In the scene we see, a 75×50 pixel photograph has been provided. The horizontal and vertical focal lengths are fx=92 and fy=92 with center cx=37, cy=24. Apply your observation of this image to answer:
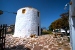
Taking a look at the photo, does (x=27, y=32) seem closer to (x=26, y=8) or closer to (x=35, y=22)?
(x=35, y=22)

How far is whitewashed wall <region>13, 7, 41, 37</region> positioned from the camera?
18594 mm

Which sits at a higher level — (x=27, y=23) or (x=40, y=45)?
(x=27, y=23)

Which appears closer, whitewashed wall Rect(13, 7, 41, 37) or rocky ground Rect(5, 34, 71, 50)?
rocky ground Rect(5, 34, 71, 50)

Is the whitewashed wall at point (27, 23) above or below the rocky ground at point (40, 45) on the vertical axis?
above

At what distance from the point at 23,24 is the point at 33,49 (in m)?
9.59

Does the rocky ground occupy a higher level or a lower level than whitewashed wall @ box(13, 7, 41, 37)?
lower

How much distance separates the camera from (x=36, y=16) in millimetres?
19688

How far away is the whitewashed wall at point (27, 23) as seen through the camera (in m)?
18.6

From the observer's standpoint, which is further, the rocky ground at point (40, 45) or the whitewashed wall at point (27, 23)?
the whitewashed wall at point (27, 23)

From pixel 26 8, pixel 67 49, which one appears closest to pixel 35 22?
pixel 26 8

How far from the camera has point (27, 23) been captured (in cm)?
1875

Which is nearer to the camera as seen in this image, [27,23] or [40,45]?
[40,45]

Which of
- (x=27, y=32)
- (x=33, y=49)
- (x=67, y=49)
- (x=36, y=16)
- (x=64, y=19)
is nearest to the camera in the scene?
(x=67, y=49)

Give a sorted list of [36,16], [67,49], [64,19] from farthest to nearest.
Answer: [64,19] → [36,16] → [67,49]
